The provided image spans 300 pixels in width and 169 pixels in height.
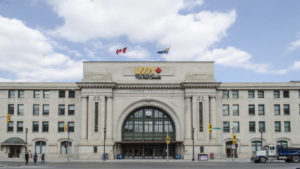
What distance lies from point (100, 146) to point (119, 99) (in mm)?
9653

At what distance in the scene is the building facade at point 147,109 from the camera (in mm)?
69312

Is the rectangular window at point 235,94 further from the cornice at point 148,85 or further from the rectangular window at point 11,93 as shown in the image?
the rectangular window at point 11,93

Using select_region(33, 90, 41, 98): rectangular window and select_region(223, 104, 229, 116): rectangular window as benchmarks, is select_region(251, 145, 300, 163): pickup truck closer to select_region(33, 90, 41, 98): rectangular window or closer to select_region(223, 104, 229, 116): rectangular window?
select_region(223, 104, 229, 116): rectangular window

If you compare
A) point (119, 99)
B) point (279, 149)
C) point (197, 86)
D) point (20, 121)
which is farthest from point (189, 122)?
point (20, 121)

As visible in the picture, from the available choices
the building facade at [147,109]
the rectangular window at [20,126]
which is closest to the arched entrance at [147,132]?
the building facade at [147,109]

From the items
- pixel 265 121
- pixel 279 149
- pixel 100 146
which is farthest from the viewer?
pixel 265 121

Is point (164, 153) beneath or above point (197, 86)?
beneath

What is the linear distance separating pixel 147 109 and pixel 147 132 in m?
4.46

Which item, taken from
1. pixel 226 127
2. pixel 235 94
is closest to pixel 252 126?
pixel 226 127

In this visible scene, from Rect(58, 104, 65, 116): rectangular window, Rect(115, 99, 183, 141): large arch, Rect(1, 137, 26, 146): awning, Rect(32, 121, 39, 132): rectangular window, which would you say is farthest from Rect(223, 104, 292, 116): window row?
Rect(1, 137, 26, 146): awning

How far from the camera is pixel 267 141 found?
7100 centimetres

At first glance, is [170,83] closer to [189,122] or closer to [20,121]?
[189,122]

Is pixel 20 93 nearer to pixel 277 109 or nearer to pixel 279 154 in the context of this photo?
pixel 279 154

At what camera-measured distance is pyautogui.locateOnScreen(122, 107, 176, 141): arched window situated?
71062mm
